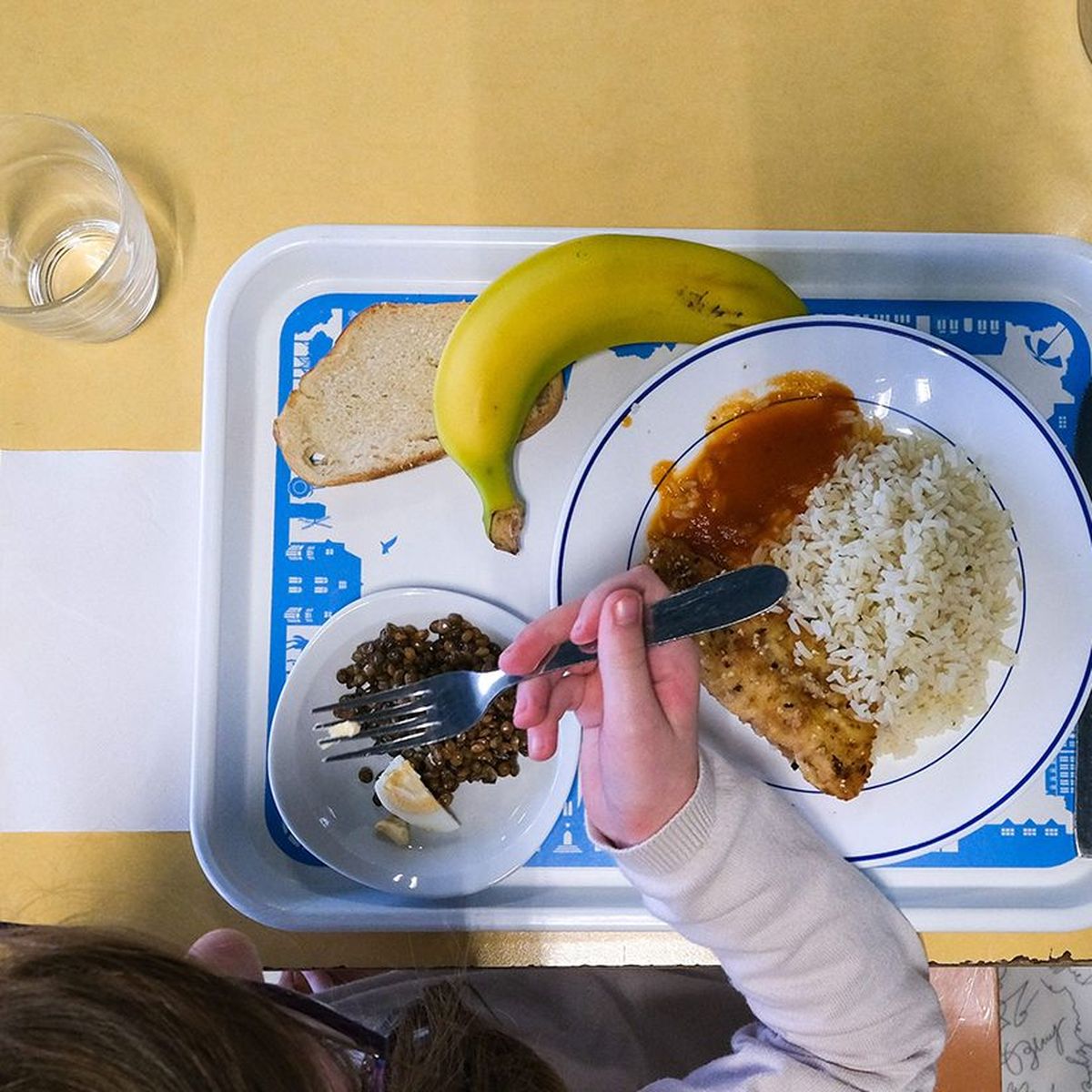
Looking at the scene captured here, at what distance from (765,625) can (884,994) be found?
384 mm

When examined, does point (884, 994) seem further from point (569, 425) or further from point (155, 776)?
point (155, 776)

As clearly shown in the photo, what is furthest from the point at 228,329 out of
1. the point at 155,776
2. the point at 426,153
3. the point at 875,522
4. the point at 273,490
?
the point at 875,522

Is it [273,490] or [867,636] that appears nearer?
[867,636]

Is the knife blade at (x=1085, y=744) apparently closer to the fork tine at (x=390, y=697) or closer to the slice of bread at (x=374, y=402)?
the slice of bread at (x=374, y=402)

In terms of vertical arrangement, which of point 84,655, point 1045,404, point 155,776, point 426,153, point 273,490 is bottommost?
point 155,776

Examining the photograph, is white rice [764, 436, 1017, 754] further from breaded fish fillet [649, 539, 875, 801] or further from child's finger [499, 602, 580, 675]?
child's finger [499, 602, 580, 675]

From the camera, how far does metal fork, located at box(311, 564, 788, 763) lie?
0.81m

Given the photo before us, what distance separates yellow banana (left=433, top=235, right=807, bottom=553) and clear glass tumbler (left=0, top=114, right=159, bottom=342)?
37 centimetres

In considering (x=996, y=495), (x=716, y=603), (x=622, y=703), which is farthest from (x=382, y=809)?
(x=996, y=495)

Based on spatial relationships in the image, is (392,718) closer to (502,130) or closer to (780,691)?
(780,691)

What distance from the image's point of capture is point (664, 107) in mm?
1110

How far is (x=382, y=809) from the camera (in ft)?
3.56

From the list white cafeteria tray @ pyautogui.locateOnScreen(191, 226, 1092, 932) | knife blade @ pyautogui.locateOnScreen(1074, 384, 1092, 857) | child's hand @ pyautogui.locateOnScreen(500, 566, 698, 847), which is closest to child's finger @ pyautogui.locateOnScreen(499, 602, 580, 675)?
child's hand @ pyautogui.locateOnScreen(500, 566, 698, 847)

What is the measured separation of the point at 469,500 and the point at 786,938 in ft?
1.90
